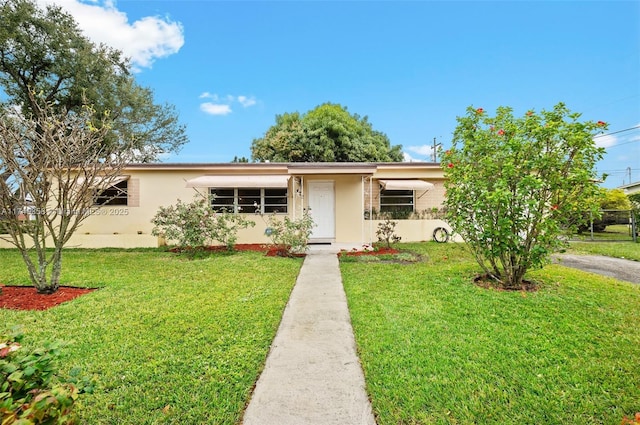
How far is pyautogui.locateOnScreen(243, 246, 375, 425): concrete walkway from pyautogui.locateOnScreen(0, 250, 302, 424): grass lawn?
0.69ft

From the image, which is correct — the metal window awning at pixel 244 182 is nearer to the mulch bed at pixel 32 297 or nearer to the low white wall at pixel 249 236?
the low white wall at pixel 249 236

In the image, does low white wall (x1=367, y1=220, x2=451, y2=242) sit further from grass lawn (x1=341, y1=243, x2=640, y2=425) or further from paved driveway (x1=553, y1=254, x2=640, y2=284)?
grass lawn (x1=341, y1=243, x2=640, y2=425)

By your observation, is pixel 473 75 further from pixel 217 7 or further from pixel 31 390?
pixel 31 390

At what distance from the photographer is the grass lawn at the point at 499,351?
118 inches

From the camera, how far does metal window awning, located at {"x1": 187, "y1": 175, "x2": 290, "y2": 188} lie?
42.9ft

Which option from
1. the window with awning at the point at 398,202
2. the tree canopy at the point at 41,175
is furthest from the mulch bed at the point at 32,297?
the window with awning at the point at 398,202

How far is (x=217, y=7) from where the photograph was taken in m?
13.4

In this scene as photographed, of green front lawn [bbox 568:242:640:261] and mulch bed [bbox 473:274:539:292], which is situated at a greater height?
green front lawn [bbox 568:242:640:261]

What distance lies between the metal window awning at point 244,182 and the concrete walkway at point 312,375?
7.73 metres

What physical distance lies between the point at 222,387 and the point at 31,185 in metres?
6.29

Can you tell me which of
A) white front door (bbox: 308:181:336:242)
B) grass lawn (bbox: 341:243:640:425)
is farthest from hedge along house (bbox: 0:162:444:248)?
grass lawn (bbox: 341:243:640:425)

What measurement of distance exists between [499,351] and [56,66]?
22.9m

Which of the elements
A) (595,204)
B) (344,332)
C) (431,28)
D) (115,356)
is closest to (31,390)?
(115,356)

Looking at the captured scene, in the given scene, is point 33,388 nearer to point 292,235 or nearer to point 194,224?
point 292,235
